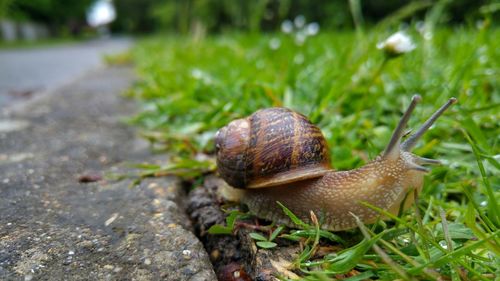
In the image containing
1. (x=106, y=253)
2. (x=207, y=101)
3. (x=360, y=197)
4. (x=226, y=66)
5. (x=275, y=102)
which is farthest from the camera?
(x=226, y=66)

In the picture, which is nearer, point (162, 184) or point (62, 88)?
point (162, 184)

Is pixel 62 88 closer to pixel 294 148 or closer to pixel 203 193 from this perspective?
pixel 203 193

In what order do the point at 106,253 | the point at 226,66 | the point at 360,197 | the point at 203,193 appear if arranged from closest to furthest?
1. the point at 106,253
2. the point at 360,197
3. the point at 203,193
4. the point at 226,66

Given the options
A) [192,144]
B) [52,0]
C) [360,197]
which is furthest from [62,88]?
[52,0]

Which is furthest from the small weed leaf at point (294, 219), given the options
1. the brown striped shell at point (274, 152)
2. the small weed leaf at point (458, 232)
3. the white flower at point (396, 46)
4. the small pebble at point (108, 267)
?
the white flower at point (396, 46)

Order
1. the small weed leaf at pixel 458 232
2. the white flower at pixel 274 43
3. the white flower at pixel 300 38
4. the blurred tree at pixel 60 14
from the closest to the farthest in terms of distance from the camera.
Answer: the small weed leaf at pixel 458 232 < the white flower at pixel 274 43 < the white flower at pixel 300 38 < the blurred tree at pixel 60 14

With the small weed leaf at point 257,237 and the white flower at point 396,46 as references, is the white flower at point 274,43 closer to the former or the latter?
the white flower at point 396,46
